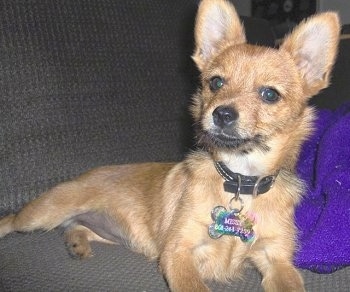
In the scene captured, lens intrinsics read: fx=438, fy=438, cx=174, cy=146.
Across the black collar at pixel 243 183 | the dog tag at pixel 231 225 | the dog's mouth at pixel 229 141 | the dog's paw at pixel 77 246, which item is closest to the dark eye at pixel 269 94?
the dog's mouth at pixel 229 141

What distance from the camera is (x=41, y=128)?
2365 mm

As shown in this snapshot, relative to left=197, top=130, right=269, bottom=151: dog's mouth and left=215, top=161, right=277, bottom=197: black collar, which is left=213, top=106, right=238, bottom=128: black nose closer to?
left=197, top=130, right=269, bottom=151: dog's mouth

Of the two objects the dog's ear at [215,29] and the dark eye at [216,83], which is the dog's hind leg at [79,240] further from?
the dog's ear at [215,29]

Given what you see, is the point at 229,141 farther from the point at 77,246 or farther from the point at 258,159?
the point at 77,246

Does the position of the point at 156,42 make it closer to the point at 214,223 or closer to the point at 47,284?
the point at 214,223

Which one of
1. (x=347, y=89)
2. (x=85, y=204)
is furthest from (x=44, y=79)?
(x=347, y=89)

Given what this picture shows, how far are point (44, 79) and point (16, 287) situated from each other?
120cm

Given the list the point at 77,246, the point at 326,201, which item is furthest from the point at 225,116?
the point at 77,246

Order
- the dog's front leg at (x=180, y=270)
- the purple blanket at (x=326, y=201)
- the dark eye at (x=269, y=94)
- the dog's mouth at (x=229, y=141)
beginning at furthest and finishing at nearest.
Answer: the dark eye at (x=269, y=94)
the dog's mouth at (x=229, y=141)
the purple blanket at (x=326, y=201)
the dog's front leg at (x=180, y=270)

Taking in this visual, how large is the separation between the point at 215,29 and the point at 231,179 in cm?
82

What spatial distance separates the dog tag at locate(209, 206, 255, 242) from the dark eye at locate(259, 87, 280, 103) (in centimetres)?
52

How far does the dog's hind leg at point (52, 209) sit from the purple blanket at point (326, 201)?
1.17 meters

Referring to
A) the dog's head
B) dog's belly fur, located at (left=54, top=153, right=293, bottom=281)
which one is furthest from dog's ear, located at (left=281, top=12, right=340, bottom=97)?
dog's belly fur, located at (left=54, top=153, right=293, bottom=281)

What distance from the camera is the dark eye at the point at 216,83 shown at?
210cm
